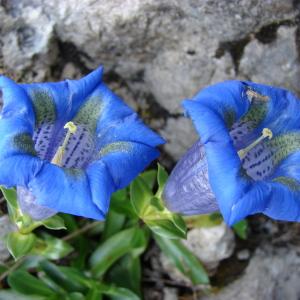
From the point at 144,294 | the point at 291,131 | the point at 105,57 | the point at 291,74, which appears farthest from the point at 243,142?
the point at 144,294

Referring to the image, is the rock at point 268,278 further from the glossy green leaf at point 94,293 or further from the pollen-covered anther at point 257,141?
the pollen-covered anther at point 257,141

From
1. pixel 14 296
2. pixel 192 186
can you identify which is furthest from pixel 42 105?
pixel 14 296

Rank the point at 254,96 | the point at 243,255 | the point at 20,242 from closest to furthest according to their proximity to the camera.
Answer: the point at 254,96 < the point at 20,242 < the point at 243,255

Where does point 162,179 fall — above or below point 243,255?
above

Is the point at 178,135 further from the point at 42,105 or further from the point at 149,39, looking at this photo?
the point at 42,105

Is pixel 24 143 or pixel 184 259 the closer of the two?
pixel 24 143

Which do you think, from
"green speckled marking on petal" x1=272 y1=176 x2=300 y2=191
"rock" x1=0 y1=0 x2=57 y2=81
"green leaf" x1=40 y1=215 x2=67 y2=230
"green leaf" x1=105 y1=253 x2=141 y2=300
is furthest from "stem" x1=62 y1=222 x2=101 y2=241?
"green speckled marking on petal" x1=272 y1=176 x2=300 y2=191
